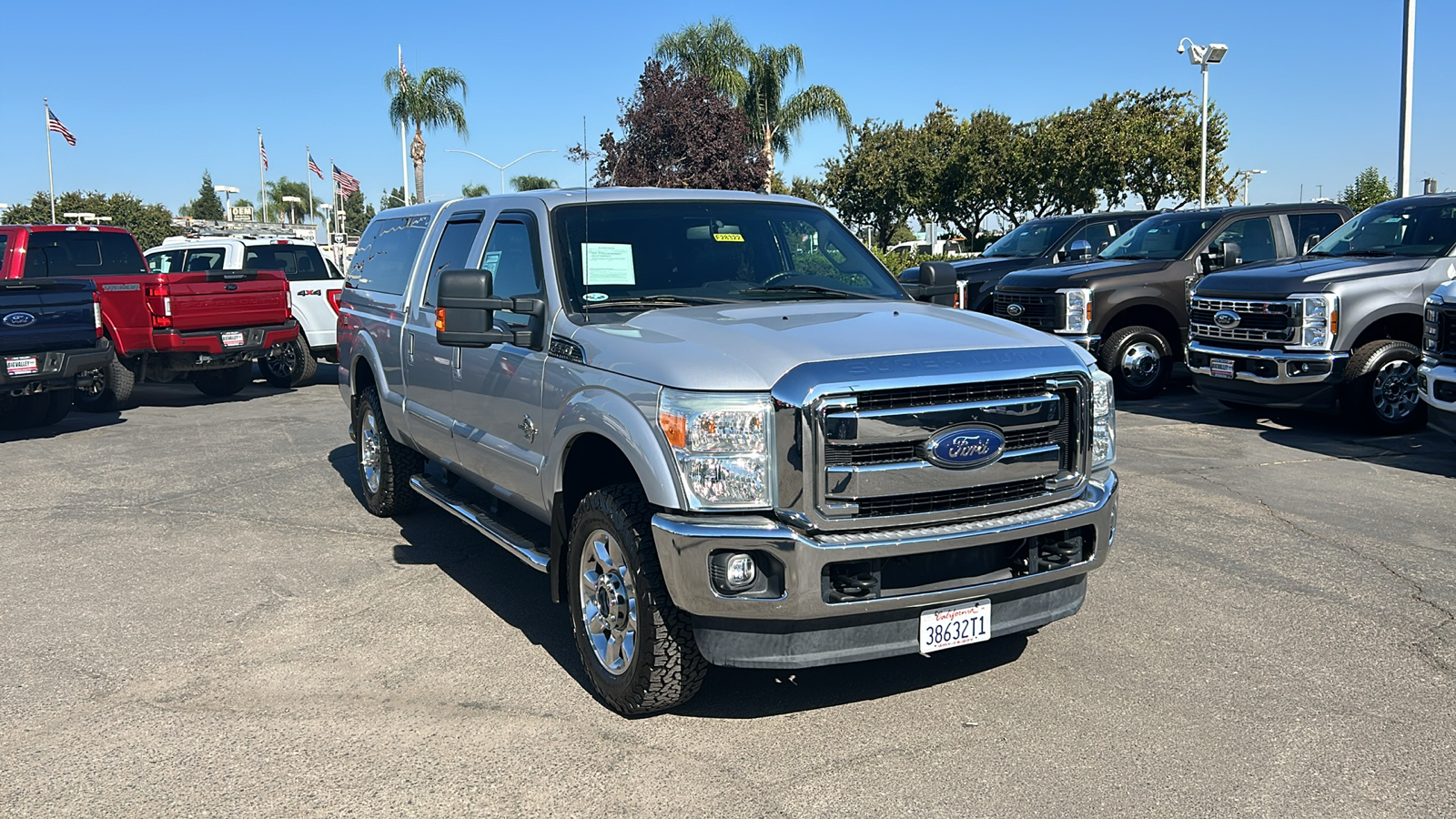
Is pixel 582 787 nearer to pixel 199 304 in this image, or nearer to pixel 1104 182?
pixel 199 304

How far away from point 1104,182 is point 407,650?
39.8m

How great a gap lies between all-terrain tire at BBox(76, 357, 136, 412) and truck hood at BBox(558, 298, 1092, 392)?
10.6 meters

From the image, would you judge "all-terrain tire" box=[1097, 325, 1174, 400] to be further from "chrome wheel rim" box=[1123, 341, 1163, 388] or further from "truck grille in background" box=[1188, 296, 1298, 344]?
"truck grille in background" box=[1188, 296, 1298, 344]

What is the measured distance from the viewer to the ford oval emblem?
4.05 m

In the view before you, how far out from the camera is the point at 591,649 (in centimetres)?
461


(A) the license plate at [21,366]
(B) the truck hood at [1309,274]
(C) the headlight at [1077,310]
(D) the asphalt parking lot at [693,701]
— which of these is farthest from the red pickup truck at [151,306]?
(B) the truck hood at [1309,274]

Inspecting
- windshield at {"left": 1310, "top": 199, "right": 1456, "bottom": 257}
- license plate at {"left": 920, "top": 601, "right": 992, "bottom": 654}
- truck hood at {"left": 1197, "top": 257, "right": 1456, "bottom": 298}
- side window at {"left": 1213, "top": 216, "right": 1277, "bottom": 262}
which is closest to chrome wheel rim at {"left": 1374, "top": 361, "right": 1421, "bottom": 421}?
truck hood at {"left": 1197, "top": 257, "right": 1456, "bottom": 298}

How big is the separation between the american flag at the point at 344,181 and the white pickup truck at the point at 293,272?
23.5 meters

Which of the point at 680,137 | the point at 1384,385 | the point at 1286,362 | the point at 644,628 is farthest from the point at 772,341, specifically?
the point at 680,137

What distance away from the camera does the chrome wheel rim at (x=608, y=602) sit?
4375 mm

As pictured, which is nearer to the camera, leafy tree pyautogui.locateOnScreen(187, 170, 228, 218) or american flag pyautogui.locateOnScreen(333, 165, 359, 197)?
american flag pyautogui.locateOnScreen(333, 165, 359, 197)

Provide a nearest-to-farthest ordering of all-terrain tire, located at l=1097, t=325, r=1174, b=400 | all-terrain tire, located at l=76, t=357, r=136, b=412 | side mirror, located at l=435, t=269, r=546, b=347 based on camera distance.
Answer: side mirror, located at l=435, t=269, r=546, b=347
all-terrain tire, located at l=1097, t=325, r=1174, b=400
all-terrain tire, located at l=76, t=357, r=136, b=412

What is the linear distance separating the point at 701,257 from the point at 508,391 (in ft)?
3.50

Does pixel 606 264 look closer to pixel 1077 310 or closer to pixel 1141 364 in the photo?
pixel 1077 310
